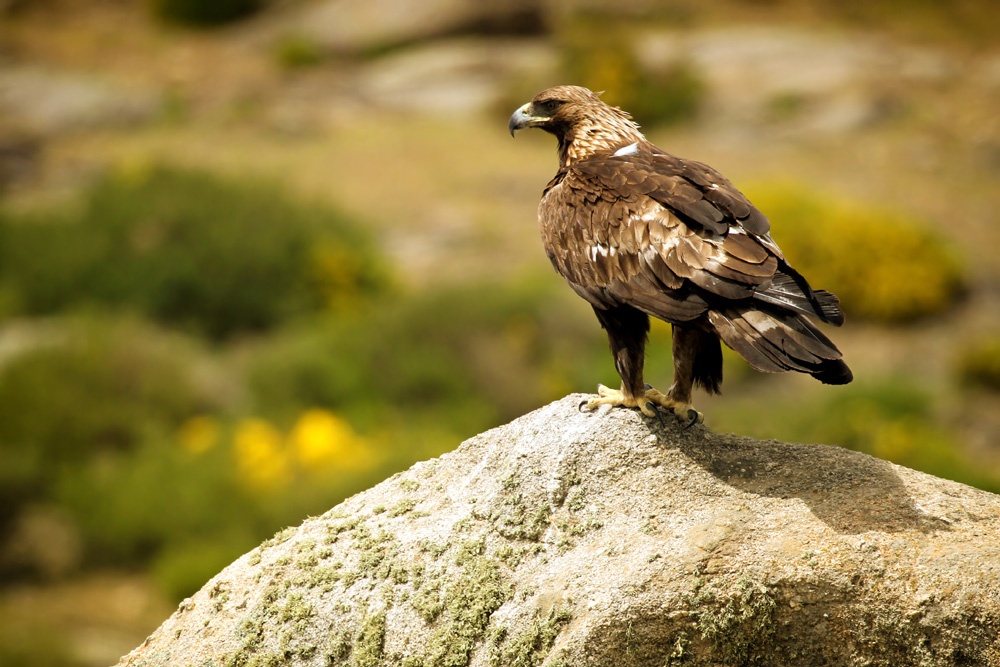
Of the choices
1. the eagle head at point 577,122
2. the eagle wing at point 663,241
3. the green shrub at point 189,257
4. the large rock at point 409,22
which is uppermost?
the large rock at point 409,22

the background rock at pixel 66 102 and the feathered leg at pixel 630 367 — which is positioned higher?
the background rock at pixel 66 102

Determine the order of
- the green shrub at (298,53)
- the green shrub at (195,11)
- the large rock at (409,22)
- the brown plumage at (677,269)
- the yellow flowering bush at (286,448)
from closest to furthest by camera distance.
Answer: the brown plumage at (677,269) → the yellow flowering bush at (286,448) → the green shrub at (298,53) → the large rock at (409,22) → the green shrub at (195,11)

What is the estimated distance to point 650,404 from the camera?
3783 mm

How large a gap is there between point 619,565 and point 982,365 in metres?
11.3

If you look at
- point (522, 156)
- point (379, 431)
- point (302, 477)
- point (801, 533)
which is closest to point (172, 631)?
point (801, 533)

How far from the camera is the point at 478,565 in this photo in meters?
3.39

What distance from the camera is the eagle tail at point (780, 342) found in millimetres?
3021

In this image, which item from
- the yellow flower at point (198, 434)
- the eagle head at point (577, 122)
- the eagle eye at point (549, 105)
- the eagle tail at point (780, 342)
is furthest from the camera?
the yellow flower at point (198, 434)

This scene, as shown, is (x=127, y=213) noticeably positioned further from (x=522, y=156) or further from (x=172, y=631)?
(x=172, y=631)

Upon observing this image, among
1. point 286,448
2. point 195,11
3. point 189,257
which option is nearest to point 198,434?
point 286,448

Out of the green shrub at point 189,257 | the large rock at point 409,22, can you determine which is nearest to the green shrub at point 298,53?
the large rock at point 409,22

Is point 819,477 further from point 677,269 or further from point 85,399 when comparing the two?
point 85,399

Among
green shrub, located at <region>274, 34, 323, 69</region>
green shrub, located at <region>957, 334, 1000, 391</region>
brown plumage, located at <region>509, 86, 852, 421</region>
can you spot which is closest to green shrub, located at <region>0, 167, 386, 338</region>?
green shrub, located at <region>957, 334, 1000, 391</region>

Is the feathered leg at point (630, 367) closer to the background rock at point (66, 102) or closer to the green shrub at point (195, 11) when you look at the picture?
the background rock at point (66, 102)
